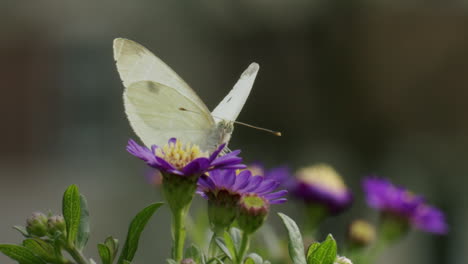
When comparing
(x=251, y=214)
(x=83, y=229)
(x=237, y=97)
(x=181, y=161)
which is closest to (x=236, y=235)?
(x=251, y=214)

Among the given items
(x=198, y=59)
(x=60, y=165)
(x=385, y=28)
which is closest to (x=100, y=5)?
(x=198, y=59)

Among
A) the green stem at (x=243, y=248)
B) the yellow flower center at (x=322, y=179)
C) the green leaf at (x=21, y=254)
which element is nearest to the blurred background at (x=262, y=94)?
the yellow flower center at (x=322, y=179)

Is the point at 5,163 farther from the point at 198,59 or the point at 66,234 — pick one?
the point at 66,234

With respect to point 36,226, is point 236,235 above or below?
above

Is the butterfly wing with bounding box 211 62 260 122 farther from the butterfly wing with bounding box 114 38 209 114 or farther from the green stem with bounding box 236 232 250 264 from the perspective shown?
the green stem with bounding box 236 232 250 264

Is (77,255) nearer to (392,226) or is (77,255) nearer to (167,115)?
(167,115)

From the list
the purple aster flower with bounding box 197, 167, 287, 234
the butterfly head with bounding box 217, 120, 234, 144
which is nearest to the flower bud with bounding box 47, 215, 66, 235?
the purple aster flower with bounding box 197, 167, 287, 234
